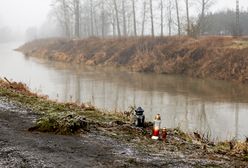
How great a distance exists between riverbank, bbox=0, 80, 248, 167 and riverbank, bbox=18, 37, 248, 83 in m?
17.7

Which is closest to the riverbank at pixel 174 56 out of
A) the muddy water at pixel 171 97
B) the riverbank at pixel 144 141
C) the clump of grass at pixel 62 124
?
the muddy water at pixel 171 97

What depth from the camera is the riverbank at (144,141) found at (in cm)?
698

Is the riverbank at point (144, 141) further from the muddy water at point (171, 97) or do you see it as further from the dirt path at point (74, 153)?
the muddy water at point (171, 97)

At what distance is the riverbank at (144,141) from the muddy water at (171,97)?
9.81ft

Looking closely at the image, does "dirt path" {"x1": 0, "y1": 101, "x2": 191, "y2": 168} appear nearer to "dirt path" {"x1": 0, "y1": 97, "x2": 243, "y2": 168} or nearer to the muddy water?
"dirt path" {"x1": 0, "y1": 97, "x2": 243, "y2": 168}

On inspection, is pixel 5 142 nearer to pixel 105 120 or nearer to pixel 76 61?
pixel 105 120

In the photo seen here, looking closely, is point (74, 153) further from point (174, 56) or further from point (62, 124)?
point (174, 56)

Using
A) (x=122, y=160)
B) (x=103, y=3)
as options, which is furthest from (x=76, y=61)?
(x=122, y=160)

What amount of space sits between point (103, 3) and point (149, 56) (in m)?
22.3

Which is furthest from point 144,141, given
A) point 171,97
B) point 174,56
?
point 174,56

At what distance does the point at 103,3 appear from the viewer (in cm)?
5528

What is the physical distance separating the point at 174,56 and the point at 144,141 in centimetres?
2547

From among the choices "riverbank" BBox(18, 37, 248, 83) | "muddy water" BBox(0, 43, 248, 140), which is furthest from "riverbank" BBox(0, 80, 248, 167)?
"riverbank" BBox(18, 37, 248, 83)

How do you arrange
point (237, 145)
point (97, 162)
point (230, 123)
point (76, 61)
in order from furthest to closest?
point (76, 61) → point (230, 123) → point (237, 145) → point (97, 162)
